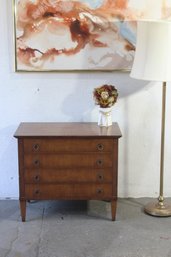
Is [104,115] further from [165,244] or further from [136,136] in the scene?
[165,244]

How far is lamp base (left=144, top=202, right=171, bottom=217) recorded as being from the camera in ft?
10.7

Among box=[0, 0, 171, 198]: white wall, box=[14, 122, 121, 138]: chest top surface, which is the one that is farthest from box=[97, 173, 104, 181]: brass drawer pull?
box=[0, 0, 171, 198]: white wall

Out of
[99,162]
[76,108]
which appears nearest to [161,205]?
[99,162]

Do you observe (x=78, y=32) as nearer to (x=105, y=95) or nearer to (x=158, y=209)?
(x=105, y=95)

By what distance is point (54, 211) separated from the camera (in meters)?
3.34

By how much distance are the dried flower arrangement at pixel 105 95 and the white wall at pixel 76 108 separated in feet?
0.68

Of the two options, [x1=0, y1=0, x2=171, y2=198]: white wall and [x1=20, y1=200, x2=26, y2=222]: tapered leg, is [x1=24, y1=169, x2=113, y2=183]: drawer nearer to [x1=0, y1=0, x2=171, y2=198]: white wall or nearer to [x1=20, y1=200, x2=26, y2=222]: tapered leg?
[x1=20, y1=200, x2=26, y2=222]: tapered leg

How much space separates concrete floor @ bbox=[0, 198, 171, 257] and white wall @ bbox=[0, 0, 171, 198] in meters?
0.30

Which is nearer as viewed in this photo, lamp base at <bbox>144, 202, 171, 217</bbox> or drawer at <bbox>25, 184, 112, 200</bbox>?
drawer at <bbox>25, 184, 112, 200</bbox>

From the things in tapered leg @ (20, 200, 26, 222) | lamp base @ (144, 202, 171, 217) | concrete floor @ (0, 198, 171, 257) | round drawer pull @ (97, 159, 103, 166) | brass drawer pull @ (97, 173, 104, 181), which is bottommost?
concrete floor @ (0, 198, 171, 257)

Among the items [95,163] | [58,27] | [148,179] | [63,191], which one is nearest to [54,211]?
[63,191]

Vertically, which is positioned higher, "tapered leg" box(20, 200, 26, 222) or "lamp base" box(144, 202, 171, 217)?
"tapered leg" box(20, 200, 26, 222)

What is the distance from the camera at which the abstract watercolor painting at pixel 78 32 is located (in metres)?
3.22

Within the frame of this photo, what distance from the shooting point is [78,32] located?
3.26 m
